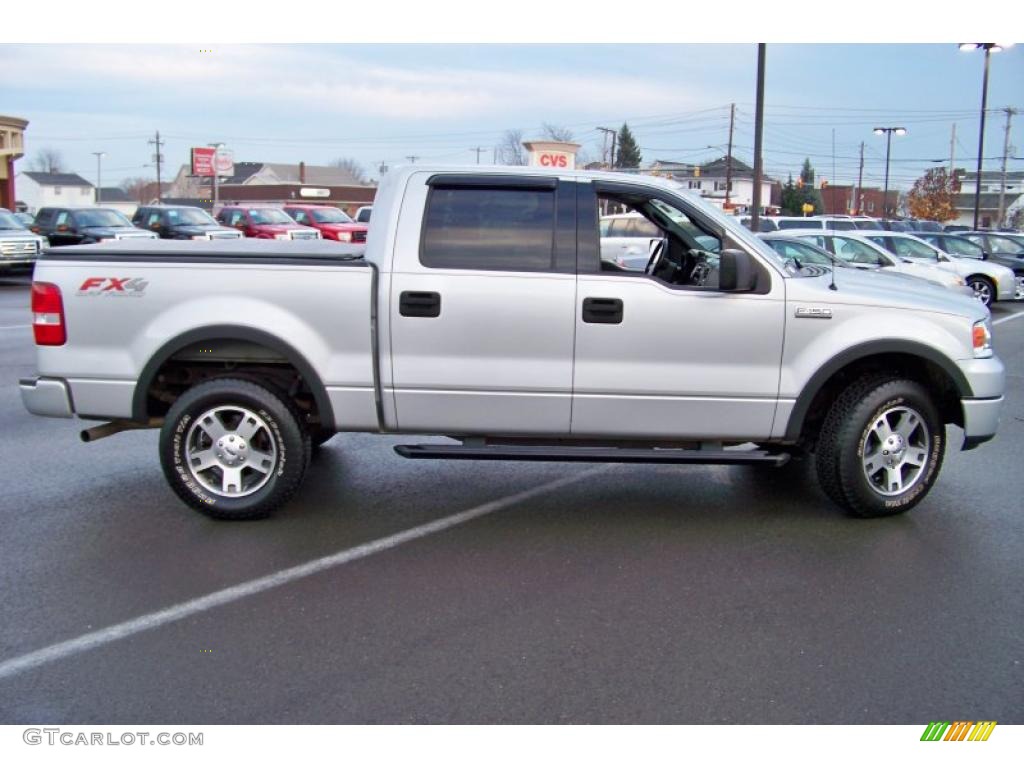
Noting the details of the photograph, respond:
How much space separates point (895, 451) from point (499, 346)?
239cm

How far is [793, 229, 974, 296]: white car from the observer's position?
17.3 meters

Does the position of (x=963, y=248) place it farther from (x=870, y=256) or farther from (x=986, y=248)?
(x=870, y=256)

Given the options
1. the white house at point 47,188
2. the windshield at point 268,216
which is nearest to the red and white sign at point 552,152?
the windshield at point 268,216

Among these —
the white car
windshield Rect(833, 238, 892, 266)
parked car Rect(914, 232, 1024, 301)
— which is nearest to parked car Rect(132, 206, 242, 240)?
the white car

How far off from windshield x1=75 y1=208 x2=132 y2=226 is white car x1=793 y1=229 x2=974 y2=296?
17.2m

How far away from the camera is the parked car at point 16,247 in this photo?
21.9 metres

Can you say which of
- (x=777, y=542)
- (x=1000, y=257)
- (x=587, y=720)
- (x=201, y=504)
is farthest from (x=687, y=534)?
(x=1000, y=257)

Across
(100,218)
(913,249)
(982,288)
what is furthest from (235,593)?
(100,218)

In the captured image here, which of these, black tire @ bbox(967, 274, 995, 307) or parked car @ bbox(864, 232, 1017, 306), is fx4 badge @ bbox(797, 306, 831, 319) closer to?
parked car @ bbox(864, 232, 1017, 306)

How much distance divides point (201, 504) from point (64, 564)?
811 millimetres

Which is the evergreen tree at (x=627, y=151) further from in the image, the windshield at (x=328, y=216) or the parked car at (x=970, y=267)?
the parked car at (x=970, y=267)

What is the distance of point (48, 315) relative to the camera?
17.7ft

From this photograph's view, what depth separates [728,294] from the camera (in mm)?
5359

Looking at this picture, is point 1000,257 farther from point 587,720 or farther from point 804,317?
point 587,720
